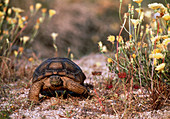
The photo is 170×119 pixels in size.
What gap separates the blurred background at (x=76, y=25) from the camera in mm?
7430

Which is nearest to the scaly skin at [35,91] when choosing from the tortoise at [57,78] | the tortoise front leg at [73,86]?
A: the tortoise at [57,78]

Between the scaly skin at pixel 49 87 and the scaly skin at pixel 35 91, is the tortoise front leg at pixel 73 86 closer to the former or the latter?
the scaly skin at pixel 49 87

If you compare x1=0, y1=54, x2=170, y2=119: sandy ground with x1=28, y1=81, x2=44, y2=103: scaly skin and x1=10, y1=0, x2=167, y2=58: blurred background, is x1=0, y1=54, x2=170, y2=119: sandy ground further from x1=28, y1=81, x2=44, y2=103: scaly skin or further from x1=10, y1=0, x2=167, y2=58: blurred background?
x1=10, y1=0, x2=167, y2=58: blurred background

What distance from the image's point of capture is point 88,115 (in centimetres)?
248

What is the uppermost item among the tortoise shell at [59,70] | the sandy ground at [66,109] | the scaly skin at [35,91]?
the tortoise shell at [59,70]

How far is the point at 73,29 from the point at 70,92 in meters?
5.42

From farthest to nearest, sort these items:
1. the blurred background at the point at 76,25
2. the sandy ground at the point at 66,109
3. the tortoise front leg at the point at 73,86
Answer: the blurred background at the point at 76,25 < the tortoise front leg at the point at 73,86 < the sandy ground at the point at 66,109

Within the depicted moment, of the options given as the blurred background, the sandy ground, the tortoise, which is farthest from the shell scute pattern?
the blurred background

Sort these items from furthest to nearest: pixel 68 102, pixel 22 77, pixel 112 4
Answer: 1. pixel 112 4
2. pixel 22 77
3. pixel 68 102

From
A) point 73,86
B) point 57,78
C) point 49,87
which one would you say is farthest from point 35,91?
point 73,86

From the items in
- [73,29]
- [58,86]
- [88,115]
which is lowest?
[88,115]

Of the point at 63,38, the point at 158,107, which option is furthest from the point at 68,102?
the point at 63,38

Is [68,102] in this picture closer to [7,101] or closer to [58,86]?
[58,86]

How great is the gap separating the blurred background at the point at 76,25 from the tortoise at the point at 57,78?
366 centimetres
